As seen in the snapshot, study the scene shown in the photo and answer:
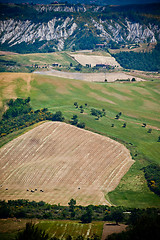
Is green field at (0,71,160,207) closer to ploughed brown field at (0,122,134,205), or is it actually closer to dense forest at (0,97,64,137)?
ploughed brown field at (0,122,134,205)

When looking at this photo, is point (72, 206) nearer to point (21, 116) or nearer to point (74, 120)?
point (74, 120)

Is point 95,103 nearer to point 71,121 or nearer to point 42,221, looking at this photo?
point 71,121

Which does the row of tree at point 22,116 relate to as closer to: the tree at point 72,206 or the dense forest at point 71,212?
the tree at point 72,206

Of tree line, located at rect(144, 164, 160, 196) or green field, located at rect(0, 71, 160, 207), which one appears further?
green field, located at rect(0, 71, 160, 207)

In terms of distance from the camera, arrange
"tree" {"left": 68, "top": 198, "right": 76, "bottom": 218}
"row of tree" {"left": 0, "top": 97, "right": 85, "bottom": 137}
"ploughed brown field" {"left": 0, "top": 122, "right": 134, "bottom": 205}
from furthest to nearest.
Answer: "row of tree" {"left": 0, "top": 97, "right": 85, "bottom": 137} → "ploughed brown field" {"left": 0, "top": 122, "right": 134, "bottom": 205} → "tree" {"left": 68, "top": 198, "right": 76, "bottom": 218}

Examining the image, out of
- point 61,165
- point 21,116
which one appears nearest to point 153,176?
point 61,165

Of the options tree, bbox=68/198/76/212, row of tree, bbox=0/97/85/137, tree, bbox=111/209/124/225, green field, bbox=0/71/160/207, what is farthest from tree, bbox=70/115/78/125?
tree, bbox=111/209/124/225
